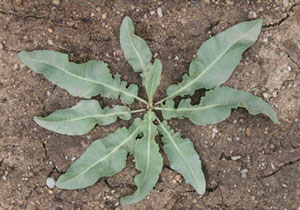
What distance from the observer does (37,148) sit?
10.5 feet

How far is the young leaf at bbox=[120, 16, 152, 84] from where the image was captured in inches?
119

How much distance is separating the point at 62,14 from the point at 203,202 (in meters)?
1.87

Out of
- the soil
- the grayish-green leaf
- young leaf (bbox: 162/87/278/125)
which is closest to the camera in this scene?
the grayish-green leaf

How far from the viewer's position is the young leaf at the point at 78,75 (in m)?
2.99

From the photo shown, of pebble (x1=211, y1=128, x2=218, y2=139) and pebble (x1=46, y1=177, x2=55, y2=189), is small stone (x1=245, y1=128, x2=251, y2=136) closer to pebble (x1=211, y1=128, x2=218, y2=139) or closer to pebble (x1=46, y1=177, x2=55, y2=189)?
pebble (x1=211, y1=128, x2=218, y2=139)

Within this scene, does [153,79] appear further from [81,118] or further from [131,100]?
[81,118]

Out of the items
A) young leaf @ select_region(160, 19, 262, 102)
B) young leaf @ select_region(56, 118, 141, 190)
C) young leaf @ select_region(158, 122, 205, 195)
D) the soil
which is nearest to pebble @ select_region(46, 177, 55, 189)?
the soil

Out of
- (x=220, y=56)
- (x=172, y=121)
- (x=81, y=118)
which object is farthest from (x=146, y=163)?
(x=220, y=56)

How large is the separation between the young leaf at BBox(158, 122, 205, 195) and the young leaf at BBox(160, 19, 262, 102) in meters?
0.37

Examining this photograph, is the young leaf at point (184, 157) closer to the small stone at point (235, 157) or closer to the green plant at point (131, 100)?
the green plant at point (131, 100)

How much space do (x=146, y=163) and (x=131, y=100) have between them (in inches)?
19.6

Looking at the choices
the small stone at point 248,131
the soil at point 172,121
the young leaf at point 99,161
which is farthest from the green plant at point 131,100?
the small stone at point 248,131

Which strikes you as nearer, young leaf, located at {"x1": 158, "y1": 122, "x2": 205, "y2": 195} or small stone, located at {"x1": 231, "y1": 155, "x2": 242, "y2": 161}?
young leaf, located at {"x1": 158, "y1": 122, "x2": 205, "y2": 195}

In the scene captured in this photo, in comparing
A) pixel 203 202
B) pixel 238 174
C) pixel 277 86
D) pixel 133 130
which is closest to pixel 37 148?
pixel 133 130
